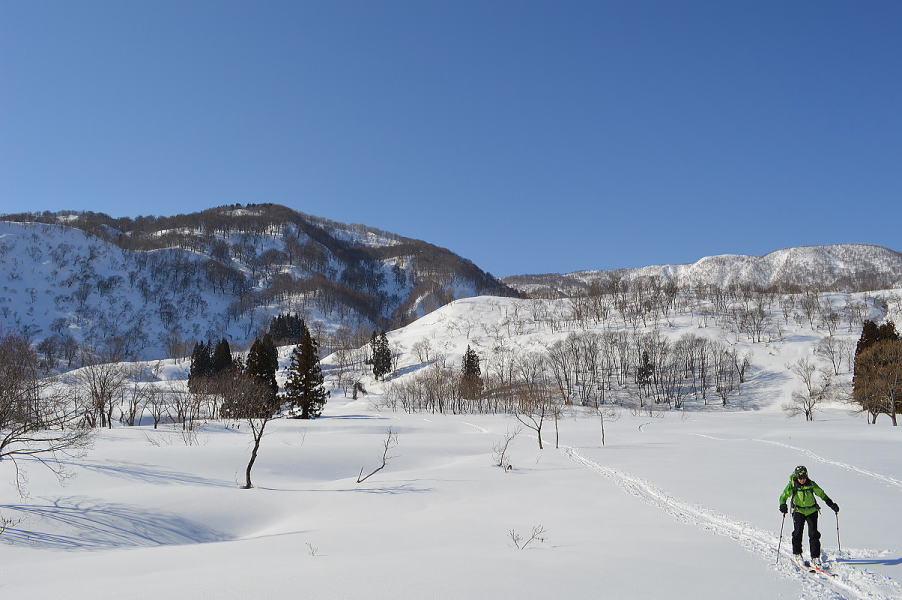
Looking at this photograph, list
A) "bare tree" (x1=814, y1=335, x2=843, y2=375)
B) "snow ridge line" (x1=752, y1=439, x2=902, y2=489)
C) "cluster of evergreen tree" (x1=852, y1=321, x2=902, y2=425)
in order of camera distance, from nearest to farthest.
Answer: "snow ridge line" (x1=752, y1=439, x2=902, y2=489)
"cluster of evergreen tree" (x1=852, y1=321, x2=902, y2=425)
"bare tree" (x1=814, y1=335, x2=843, y2=375)

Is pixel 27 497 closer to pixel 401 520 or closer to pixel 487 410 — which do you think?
pixel 401 520

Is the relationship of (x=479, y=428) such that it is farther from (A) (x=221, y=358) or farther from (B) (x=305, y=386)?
(A) (x=221, y=358)

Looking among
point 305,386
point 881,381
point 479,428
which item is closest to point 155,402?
point 305,386

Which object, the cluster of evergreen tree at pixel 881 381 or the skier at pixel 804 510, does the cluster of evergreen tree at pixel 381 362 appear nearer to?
the cluster of evergreen tree at pixel 881 381

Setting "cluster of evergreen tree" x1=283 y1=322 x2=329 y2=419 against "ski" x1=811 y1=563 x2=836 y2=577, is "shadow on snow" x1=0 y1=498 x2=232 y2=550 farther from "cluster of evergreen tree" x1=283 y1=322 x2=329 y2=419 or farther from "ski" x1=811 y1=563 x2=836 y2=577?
"cluster of evergreen tree" x1=283 y1=322 x2=329 y2=419

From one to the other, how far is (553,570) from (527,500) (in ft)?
30.0

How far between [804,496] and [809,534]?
720 millimetres

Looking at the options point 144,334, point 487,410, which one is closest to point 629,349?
point 487,410

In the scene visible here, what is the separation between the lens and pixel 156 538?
47.6ft

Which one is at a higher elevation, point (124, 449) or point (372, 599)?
point (372, 599)

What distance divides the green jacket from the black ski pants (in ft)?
0.34

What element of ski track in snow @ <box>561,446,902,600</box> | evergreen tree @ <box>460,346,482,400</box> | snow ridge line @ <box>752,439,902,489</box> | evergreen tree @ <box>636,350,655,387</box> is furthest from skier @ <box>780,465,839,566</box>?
evergreen tree @ <box>636,350,655,387</box>

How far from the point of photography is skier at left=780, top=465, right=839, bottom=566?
963cm

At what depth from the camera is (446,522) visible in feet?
45.6
